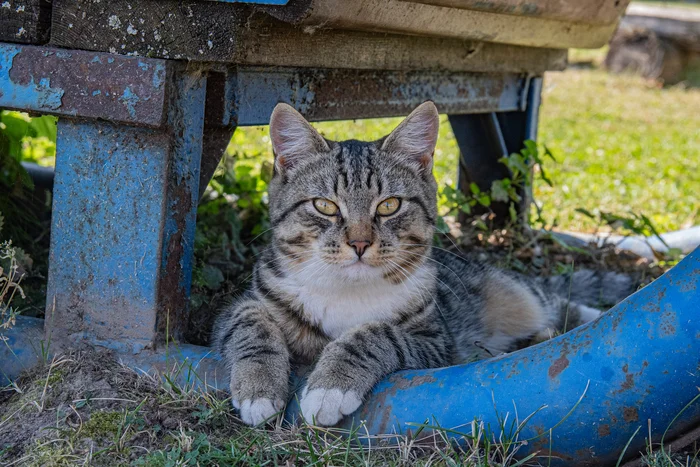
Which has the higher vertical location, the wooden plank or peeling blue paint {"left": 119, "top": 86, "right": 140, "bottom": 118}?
the wooden plank

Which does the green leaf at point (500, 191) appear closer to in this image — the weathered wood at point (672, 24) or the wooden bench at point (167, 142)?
the wooden bench at point (167, 142)

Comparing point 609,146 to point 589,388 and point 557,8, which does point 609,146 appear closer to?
point 557,8

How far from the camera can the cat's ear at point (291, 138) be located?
2.76 meters

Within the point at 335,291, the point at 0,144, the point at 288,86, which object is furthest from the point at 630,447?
the point at 0,144

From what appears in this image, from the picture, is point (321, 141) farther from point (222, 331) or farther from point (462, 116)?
point (462, 116)

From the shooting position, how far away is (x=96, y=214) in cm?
267

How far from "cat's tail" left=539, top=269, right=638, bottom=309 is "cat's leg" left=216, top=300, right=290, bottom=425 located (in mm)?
1750

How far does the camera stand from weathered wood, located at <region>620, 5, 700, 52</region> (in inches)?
465

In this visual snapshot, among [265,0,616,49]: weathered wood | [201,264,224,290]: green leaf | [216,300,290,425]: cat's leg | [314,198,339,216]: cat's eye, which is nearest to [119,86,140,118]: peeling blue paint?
[265,0,616,49]: weathered wood

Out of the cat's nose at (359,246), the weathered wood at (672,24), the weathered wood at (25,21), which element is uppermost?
the weathered wood at (672,24)

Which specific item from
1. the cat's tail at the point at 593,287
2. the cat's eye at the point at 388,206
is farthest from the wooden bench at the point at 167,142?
the cat's tail at the point at 593,287

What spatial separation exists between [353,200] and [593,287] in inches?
70.9

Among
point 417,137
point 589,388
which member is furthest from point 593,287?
point 589,388

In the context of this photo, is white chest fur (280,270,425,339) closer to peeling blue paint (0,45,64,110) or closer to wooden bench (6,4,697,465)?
wooden bench (6,4,697,465)
